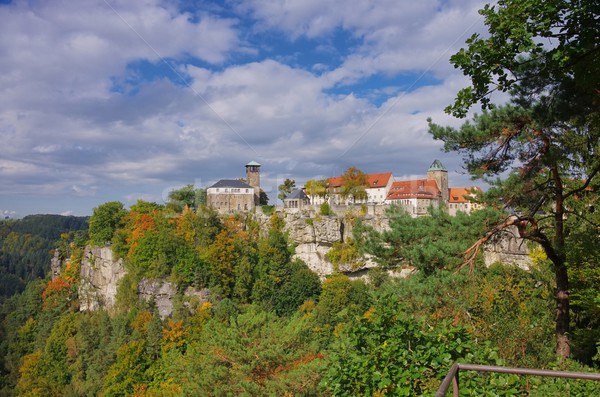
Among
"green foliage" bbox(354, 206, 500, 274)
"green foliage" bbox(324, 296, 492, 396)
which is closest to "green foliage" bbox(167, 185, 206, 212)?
"green foliage" bbox(354, 206, 500, 274)

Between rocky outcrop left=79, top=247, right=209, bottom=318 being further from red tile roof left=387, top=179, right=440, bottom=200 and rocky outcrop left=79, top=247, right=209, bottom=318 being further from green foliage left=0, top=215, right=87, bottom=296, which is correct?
green foliage left=0, top=215, right=87, bottom=296

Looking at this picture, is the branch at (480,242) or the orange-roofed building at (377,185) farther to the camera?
the orange-roofed building at (377,185)

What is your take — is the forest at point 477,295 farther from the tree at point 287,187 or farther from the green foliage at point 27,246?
the green foliage at point 27,246

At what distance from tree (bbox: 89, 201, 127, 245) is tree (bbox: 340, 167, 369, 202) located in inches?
882

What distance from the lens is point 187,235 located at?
3638 centimetres

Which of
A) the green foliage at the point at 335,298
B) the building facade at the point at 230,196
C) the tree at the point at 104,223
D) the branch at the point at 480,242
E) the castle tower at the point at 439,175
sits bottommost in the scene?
the green foliage at the point at 335,298

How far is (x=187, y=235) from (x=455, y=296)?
1136 inches

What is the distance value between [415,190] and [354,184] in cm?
782

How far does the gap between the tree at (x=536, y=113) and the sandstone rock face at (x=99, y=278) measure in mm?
33691

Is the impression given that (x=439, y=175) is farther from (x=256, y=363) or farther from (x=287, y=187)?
(x=256, y=363)

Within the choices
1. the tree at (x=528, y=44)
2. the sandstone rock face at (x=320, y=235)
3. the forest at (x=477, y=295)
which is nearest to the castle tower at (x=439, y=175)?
the sandstone rock face at (x=320, y=235)

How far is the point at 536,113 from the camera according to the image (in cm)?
768

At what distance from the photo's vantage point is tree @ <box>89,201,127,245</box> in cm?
4034

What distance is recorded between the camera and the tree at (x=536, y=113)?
5203mm
